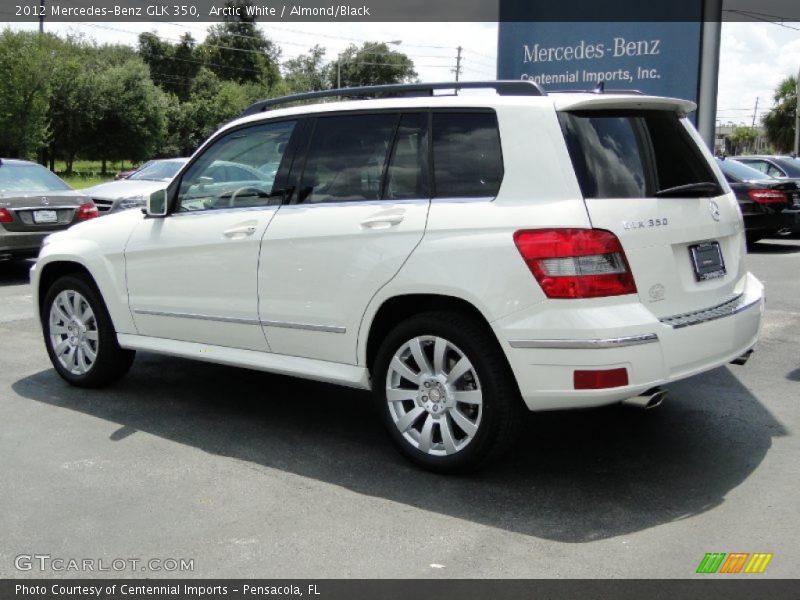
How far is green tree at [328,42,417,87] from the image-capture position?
89875mm

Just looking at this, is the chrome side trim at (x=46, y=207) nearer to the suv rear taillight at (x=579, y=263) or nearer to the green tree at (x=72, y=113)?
the suv rear taillight at (x=579, y=263)

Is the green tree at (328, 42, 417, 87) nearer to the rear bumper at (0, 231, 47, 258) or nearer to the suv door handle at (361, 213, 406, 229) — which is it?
the rear bumper at (0, 231, 47, 258)

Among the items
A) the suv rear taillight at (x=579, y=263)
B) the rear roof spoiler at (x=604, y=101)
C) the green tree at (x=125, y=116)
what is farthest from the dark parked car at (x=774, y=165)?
the green tree at (x=125, y=116)

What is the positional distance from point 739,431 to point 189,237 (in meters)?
3.43

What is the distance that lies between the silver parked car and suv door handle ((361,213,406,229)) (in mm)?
9425

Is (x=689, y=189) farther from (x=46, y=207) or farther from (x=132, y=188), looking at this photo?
(x=132, y=188)

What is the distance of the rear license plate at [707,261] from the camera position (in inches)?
169

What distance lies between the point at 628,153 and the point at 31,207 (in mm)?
9263

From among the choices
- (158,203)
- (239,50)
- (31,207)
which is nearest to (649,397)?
(158,203)

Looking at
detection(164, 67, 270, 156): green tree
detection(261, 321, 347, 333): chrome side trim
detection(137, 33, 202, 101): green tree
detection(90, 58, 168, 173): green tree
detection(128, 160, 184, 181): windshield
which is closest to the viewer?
detection(261, 321, 347, 333): chrome side trim

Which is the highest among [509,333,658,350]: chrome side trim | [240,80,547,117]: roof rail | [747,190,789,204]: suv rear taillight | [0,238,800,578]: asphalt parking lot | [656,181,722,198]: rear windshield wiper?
[240,80,547,117]: roof rail

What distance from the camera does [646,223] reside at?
4039mm

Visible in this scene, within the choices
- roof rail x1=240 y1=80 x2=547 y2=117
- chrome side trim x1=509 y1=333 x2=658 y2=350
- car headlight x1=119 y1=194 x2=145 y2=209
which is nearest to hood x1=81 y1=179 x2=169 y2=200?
car headlight x1=119 y1=194 x2=145 y2=209
